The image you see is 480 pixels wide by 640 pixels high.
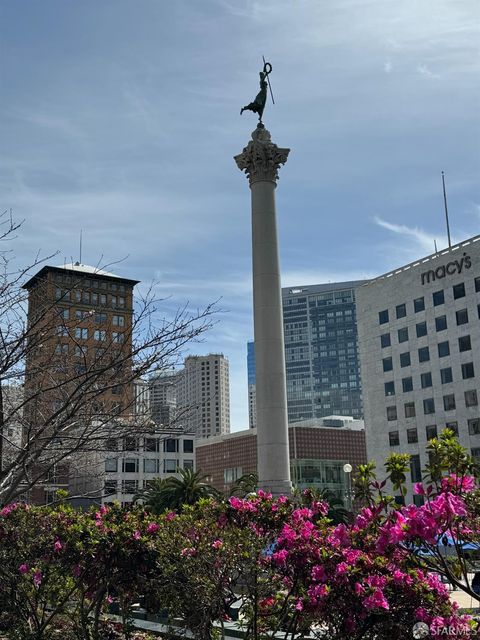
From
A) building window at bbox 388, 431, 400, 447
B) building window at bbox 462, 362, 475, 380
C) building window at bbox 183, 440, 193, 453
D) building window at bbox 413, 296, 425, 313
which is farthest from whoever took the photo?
building window at bbox 183, 440, 193, 453

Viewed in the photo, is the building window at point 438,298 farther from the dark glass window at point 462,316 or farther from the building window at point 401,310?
the building window at point 401,310

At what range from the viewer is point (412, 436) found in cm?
6819

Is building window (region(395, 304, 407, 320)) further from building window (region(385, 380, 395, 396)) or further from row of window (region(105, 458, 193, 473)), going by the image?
row of window (region(105, 458, 193, 473))

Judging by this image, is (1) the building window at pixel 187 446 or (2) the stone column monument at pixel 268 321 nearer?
(2) the stone column monument at pixel 268 321

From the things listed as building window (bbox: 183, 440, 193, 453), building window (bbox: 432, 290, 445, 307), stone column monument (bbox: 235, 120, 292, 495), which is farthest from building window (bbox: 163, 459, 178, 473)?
stone column monument (bbox: 235, 120, 292, 495)

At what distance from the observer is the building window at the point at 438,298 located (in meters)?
67.3

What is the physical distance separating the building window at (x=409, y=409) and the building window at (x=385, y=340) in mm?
7311

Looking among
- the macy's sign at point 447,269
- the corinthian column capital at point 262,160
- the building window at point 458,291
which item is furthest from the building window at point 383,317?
the corinthian column capital at point 262,160

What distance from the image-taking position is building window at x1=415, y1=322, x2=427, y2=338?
6875 centimetres

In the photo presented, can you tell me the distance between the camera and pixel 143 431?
538 inches

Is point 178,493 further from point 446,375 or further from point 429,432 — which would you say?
point 446,375

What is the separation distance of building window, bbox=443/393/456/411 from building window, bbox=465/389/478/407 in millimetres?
1574

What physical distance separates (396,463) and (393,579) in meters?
1.62

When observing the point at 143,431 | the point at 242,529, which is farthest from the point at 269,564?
the point at 143,431
